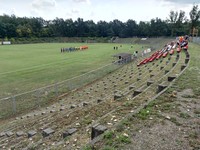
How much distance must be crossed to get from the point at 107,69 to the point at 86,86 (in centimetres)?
623

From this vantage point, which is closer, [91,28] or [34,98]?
[34,98]

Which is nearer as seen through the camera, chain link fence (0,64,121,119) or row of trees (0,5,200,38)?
chain link fence (0,64,121,119)

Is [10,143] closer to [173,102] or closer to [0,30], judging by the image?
[173,102]

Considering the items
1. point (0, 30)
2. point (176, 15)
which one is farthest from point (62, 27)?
point (176, 15)

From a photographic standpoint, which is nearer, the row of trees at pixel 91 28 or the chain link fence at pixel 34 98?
the chain link fence at pixel 34 98

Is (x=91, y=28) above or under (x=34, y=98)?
above

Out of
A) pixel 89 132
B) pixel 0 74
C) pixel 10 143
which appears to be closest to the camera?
pixel 89 132

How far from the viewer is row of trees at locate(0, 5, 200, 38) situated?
82750 millimetres

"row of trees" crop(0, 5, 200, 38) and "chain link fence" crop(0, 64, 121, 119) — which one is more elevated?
"row of trees" crop(0, 5, 200, 38)

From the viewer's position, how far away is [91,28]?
107375mm

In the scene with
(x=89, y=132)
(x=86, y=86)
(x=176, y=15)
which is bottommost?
(x=86, y=86)

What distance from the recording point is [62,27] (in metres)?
108

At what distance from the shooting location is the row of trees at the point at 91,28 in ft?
271

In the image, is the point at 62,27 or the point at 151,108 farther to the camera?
→ the point at 62,27
